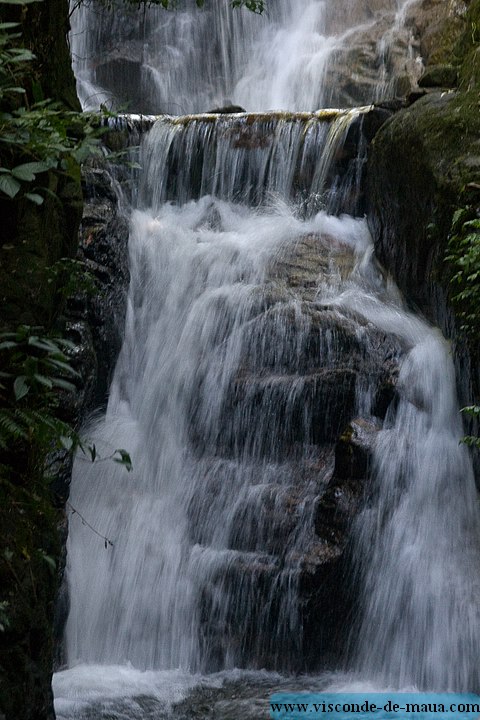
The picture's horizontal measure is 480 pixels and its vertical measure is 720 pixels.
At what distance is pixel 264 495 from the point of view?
259 inches

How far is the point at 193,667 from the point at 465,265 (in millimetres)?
3595

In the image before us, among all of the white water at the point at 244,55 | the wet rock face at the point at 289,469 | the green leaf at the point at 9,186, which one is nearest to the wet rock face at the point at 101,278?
the wet rock face at the point at 289,469

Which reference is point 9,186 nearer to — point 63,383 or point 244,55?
point 63,383

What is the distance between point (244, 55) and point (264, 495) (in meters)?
11.8

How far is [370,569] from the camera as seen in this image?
19.8ft

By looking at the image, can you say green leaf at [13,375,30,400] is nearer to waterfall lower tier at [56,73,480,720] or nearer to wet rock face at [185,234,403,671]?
waterfall lower tier at [56,73,480,720]

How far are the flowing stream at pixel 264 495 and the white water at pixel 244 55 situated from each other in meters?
5.32

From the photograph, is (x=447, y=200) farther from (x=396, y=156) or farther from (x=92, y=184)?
(x=92, y=184)

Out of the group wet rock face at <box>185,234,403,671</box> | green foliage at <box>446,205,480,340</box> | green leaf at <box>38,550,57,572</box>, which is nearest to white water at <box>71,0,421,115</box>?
wet rock face at <box>185,234,403,671</box>

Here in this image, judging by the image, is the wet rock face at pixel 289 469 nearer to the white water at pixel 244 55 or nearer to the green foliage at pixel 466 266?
the green foliage at pixel 466 266

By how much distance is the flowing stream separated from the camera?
5.72 meters

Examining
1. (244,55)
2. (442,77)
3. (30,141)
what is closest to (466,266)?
(30,141)

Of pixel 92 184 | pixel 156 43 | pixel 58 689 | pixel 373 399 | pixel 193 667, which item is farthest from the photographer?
pixel 156 43

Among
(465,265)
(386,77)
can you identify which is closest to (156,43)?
(386,77)
